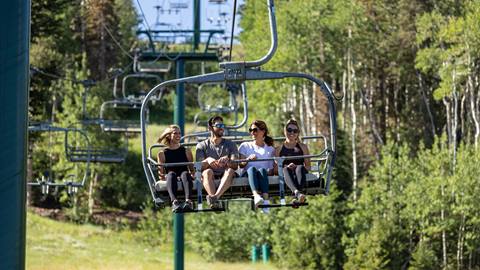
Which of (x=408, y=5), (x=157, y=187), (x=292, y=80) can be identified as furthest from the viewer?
(x=292, y=80)

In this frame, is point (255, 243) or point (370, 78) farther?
point (370, 78)

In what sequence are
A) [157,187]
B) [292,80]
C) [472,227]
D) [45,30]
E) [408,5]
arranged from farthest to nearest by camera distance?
[292,80], [408,5], [472,227], [45,30], [157,187]

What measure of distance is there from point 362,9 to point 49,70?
8858mm

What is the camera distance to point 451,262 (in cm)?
2627

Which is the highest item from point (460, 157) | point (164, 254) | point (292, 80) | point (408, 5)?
point (408, 5)

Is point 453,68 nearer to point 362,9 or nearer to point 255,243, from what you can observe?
point 362,9

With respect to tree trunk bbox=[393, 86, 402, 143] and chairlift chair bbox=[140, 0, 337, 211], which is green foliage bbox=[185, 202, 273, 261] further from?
chairlift chair bbox=[140, 0, 337, 211]

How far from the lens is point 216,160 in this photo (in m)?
8.41

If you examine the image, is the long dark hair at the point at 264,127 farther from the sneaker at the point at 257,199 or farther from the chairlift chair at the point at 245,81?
the sneaker at the point at 257,199

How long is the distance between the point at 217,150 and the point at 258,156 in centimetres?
33

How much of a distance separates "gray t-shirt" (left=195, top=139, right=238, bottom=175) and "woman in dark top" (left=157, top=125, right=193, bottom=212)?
10 centimetres

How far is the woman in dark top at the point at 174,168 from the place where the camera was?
26.9 feet

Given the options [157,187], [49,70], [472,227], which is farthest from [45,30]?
[157,187]

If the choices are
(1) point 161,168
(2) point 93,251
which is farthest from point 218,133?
(2) point 93,251
